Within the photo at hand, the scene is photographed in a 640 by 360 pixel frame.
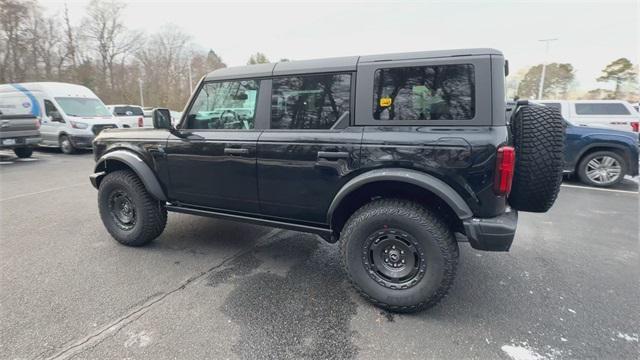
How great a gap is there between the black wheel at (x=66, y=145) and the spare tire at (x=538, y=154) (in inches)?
509

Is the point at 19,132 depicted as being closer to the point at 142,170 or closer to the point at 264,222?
the point at 142,170

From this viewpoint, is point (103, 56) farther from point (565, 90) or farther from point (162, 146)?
point (565, 90)

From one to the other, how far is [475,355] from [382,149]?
1.49 metres

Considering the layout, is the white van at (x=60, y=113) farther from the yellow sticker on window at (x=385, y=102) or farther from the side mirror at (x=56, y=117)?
the yellow sticker on window at (x=385, y=102)

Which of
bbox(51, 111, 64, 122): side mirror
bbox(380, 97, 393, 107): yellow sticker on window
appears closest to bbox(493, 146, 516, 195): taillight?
bbox(380, 97, 393, 107): yellow sticker on window

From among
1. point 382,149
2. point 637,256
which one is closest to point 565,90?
point 637,256

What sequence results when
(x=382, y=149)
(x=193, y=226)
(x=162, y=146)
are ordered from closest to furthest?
1. (x=382, y=149)
2. (x=162, y=146)
3. (x=193, y=226)

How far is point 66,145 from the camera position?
434 inches

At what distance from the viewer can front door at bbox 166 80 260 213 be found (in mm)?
3020

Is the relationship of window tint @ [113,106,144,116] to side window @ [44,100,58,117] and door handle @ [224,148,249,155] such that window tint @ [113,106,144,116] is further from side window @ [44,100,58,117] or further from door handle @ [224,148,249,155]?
door handle @ [224,148,249,155]

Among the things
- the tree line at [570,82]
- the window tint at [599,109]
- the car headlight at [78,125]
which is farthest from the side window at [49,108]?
the tree line at [570,82]

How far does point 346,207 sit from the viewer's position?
9.13 feet

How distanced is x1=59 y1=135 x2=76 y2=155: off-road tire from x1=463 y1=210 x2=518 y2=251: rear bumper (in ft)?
41.8

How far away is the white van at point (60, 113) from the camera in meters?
10.8
